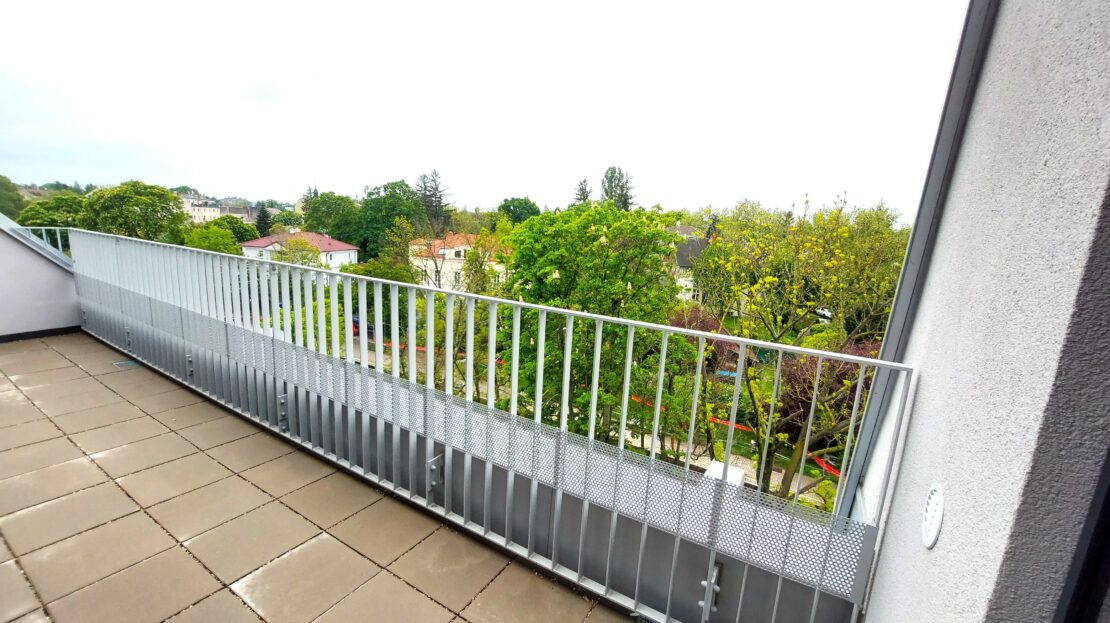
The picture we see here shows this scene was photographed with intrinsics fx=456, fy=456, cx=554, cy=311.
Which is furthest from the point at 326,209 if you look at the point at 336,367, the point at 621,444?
the point at 621,444

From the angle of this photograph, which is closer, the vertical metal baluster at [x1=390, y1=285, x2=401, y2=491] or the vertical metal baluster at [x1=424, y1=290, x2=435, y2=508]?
the vertical metal baluster at [x1=424, y1=290, x2=435, y2=508]

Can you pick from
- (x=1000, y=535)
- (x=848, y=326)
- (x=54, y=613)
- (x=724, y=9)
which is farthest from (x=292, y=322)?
(x=848, y=326)

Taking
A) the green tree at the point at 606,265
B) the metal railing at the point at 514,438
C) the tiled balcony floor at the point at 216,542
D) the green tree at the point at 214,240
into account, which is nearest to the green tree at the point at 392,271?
the green tree at the point at 214,240

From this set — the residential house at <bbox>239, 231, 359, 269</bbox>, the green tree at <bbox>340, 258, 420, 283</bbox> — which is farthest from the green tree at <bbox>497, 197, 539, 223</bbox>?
the green tree at <bbox>340, 258, 420, 283</bbox>

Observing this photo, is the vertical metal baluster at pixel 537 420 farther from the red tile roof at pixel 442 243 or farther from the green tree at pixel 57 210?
the green tree at pixel 57 210

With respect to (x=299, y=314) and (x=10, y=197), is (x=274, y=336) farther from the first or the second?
(x=10, y=197)

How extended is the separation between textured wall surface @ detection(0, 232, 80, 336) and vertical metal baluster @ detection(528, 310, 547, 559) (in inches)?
254

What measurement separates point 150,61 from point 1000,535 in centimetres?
1137

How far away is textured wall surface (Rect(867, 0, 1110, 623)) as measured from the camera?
66 cm

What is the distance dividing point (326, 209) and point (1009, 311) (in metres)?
51.4

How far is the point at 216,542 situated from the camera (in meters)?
2.19

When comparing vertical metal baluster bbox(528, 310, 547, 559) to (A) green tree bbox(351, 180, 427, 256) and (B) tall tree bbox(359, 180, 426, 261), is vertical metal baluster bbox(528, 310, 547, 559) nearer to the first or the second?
(A) green tree bbox(351, 180, 427, 256)

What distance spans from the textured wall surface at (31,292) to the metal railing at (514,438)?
217 cm

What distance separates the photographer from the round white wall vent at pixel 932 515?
0.99 metres
